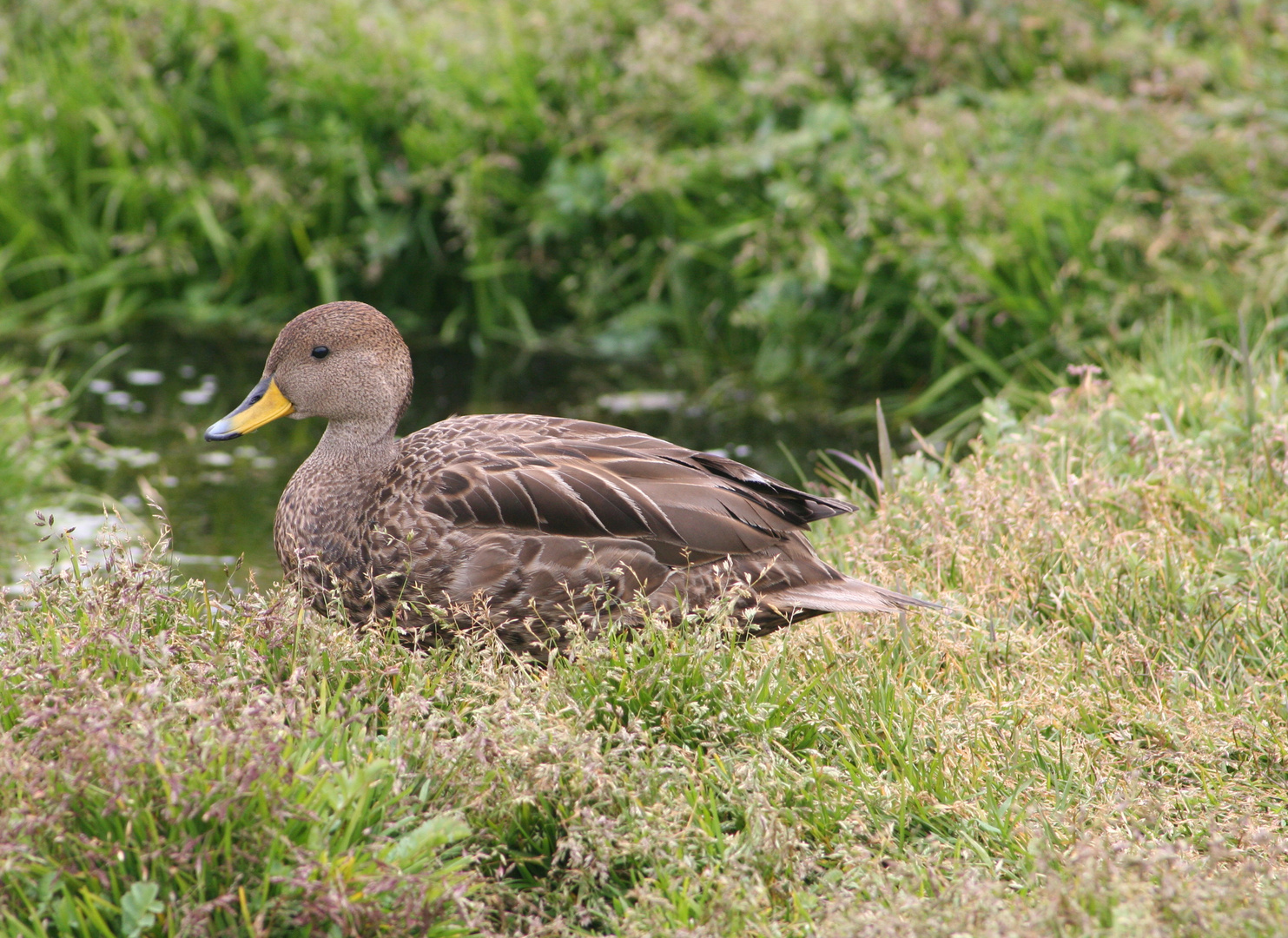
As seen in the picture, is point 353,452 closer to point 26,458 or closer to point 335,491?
point 335,491

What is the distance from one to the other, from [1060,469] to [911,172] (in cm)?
264

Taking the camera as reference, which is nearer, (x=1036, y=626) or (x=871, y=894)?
(x=871, y=894)

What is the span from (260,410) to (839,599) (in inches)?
68.1

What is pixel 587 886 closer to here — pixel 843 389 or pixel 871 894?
pixel 871 894

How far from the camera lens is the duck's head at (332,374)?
4.20m

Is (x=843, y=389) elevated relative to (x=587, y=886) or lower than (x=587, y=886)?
lower

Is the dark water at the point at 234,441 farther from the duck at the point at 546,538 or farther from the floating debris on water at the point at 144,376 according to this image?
the duck at the point at 546,538

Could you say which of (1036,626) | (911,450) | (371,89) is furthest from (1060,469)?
(371,89)

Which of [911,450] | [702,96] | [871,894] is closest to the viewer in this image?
[871,894]

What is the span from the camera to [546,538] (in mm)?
3771

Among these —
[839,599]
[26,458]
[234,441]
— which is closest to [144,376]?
[234,441]

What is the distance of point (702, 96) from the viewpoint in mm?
7785

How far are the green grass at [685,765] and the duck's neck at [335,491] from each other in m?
0.44

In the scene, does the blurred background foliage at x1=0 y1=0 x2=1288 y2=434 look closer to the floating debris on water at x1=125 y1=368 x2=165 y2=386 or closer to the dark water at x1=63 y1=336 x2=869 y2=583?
the dark water at x1=63 y1=336 x2=869 y2=583
